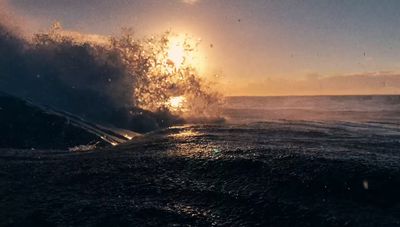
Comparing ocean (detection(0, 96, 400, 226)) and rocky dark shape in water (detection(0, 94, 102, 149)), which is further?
rocky dark shape in water (detection(0, 94, 102, 149))

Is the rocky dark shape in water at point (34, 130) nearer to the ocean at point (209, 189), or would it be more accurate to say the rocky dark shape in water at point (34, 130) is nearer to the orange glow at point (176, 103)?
the ocean at point (209, 189)

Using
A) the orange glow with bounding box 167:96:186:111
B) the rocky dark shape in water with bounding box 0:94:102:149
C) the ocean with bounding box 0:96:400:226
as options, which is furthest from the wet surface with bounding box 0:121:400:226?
the orange glow with bounding box 167:96:186:111

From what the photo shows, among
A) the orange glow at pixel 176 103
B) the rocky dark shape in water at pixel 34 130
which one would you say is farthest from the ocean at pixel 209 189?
the orange glow at pixel 176 103

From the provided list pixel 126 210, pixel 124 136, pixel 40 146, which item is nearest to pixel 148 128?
pixel 124 136

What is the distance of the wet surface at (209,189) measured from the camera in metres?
12.9

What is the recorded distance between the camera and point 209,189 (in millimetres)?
Answer: 15562

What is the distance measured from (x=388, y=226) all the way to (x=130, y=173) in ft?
37.5

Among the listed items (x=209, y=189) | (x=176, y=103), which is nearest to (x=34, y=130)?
(x=209, y=189)

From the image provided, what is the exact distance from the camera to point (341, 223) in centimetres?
1216

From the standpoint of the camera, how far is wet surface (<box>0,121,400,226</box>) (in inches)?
510

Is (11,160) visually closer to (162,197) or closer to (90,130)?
(162,197)

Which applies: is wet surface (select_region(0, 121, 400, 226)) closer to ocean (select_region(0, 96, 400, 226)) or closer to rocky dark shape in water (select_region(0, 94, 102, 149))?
ocean (select_region(0, 96, 400, 226))

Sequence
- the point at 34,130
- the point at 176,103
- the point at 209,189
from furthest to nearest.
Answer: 1. the point at 176,103
2. the point at 34,130
3. the point at 209,189

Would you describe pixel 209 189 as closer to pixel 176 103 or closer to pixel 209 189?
pixel 209 189
